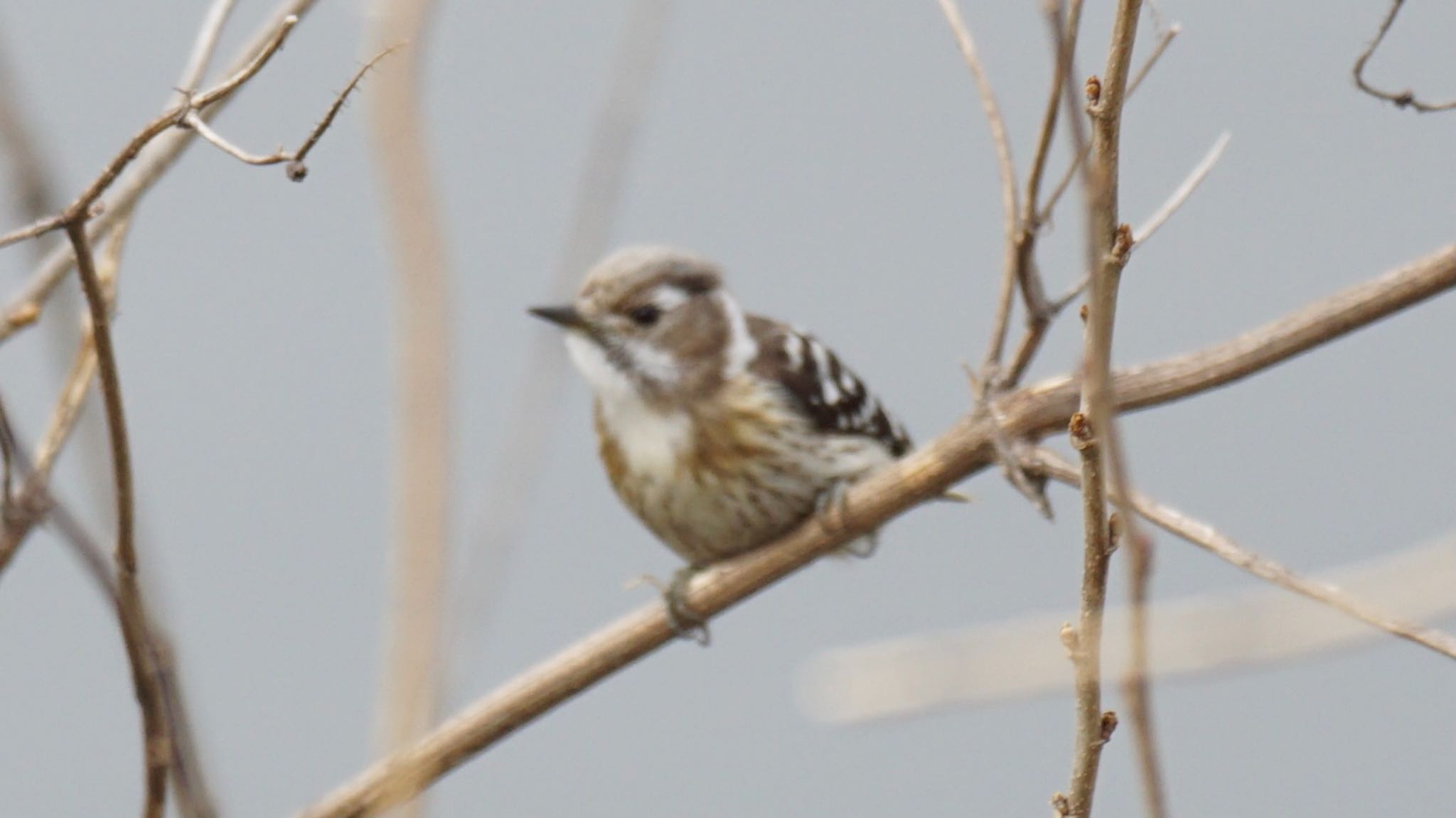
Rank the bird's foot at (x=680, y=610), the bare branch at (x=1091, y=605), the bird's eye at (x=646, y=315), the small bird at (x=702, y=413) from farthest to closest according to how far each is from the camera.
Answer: the bird's eye at (x=646, y=315) < the small bird at (x=702, y=413) < the bird's foot at (x=680, y=610) < the bare branch at (x=1091, y=605)

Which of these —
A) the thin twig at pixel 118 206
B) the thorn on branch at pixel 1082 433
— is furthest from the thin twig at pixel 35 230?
the thorn on branch at pixel 1082 433

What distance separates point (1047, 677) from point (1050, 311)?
54 centimetres

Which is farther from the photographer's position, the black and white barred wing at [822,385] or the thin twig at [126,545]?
the black and white barred wing at [822,385]

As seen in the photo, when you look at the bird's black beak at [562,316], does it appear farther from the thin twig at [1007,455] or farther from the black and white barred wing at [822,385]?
the thin twig at [1007,455]

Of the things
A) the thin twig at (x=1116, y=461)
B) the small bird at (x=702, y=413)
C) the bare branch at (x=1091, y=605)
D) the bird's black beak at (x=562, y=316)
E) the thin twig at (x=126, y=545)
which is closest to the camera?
the thin twig at (x=1116, y=461)

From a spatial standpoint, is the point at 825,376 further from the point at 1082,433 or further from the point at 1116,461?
the point at 1116,461

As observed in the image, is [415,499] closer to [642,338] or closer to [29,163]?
[29,163]

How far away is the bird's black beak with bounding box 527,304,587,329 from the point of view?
9.92ft

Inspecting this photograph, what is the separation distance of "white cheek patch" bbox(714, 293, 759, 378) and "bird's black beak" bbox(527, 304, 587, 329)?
1.09 feet

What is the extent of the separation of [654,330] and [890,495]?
126cm

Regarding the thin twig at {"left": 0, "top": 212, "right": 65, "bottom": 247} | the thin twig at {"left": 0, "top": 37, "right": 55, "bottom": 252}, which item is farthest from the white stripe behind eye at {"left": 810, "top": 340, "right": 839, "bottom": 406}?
the thin twig at {"left": 0, "top": 212, "right": 65, "bottom": 247}

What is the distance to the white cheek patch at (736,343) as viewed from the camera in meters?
3.45

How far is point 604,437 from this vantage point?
344 centimetres

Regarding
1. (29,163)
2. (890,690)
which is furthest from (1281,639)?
(29,163)
